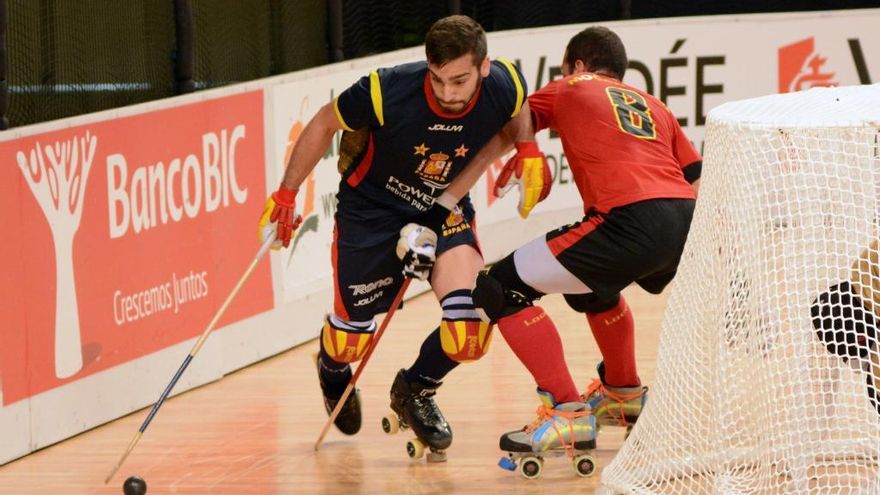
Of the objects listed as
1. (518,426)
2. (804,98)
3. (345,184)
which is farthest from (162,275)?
(804,98)

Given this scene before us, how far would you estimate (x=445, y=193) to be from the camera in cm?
518

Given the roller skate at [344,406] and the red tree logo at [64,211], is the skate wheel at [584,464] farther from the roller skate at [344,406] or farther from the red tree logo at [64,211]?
the red tree logo at [64,211]

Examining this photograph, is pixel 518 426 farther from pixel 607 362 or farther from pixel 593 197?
pixel 593 197

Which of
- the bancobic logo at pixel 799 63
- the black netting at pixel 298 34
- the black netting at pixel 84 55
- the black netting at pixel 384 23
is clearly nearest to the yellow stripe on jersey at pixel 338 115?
the black netting at pixel 84 55

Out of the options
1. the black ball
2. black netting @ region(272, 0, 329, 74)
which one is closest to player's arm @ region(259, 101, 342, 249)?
the black ball

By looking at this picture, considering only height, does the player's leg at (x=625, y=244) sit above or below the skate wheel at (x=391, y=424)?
above

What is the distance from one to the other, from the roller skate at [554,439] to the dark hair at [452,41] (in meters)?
1.07

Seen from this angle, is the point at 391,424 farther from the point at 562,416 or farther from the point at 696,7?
the point at 696,7

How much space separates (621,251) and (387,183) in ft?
2.83

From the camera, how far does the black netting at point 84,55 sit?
18.9 ft

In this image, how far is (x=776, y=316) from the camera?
169 inches

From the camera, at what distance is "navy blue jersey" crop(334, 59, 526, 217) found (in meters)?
4.95

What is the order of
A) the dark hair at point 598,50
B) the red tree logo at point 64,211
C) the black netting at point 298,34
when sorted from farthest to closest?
1. the black netting at point 298,34
2. the red tree logo at point 64,211
3. the dark hair at point 598,50

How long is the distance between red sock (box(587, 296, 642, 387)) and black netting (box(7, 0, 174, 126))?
7.12ft
